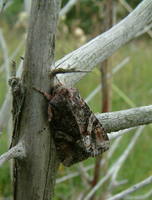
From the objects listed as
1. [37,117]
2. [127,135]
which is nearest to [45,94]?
[37,117]

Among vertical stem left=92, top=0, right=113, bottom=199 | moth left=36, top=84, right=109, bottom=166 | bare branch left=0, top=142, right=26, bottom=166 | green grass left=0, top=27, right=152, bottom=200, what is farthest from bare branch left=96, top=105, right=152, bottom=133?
green grass left=0, top=27, right=152, bottom=200

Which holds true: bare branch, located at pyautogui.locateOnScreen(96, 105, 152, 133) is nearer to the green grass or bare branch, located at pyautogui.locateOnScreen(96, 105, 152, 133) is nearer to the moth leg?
the moth leg

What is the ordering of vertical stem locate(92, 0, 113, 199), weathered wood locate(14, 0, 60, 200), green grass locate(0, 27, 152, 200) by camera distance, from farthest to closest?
green grass locate(0, 27, 152, 200)
vertical stem locate(92, 0, 113, 199)
weathered wood locate(14, 0, 60, 200)

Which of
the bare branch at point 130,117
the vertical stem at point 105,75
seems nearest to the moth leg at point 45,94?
the bare branch at point 130,117

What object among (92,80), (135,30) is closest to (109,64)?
(135,30)

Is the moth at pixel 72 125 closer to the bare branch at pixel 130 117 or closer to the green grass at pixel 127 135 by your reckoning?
the bare branch at pixel 130 117

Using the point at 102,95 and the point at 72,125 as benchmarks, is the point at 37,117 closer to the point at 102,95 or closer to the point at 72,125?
the point at 72,125

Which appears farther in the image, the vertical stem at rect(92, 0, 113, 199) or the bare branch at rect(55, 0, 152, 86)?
the vertical stem at rect(92, 0, 113, 199)
